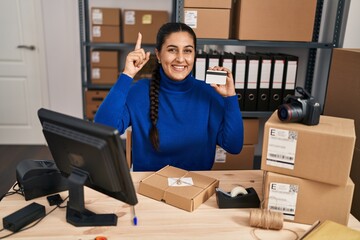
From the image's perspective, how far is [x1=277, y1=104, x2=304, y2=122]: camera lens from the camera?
1058 mm

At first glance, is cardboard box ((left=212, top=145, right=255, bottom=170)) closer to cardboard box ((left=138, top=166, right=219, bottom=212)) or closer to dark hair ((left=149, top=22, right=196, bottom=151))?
dark hair ((left=149, top=22, right=196, bottom=151))

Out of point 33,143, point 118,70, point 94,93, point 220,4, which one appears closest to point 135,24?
point 118,70

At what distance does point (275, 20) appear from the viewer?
215 cm

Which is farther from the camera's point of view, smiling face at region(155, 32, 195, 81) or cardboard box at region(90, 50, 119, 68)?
cardboard box at region(90, 50, 119, 68)

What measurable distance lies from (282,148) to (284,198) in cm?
17

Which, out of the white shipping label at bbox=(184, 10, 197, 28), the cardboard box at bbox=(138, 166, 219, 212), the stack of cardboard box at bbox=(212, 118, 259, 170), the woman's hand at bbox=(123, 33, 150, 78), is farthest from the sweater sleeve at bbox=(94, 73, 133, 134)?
the stack of cardboard box at bbox=(212, 118, 259, 170)

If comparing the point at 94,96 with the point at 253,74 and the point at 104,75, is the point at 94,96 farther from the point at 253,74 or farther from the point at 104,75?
the point at 253,74

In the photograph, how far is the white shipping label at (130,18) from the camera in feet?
9.70

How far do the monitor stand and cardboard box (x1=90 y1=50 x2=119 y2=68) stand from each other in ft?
7.12

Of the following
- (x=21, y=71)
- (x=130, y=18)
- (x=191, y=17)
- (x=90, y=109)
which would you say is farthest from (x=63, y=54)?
(x=191, y=17)

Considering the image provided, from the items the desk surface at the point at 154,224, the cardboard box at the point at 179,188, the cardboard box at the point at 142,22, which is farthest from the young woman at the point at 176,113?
the cardboard box at the point at 142,22

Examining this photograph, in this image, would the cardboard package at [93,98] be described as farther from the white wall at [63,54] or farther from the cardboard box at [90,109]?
the white wall at [63,54]

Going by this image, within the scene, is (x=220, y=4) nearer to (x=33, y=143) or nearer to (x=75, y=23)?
(x=75, y=23)

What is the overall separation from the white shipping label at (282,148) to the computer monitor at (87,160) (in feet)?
1.48
